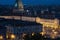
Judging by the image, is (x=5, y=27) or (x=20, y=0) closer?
(x=5, y=27)

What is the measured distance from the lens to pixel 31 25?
53.3 feet

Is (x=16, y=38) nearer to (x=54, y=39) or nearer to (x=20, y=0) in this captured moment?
(x=54, y=39)

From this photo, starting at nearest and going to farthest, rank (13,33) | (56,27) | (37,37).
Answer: (37,37) → (13,33) → (56,27)

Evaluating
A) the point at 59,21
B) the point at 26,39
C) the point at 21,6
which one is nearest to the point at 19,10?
the point at 21,6

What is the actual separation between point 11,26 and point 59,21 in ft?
21.3

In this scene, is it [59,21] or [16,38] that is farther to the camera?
[59,21]

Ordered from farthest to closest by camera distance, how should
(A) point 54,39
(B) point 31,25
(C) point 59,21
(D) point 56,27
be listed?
(C) point 59,21, (D) point 56,27, (B) point 31,25, (A) point 54,39

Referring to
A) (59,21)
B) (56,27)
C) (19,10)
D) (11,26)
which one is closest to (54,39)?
(11,26)

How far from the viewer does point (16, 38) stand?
1418 cm

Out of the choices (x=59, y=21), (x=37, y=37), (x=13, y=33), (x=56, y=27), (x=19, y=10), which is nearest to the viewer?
(x=37, y=37)

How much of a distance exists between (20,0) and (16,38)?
16634 mm

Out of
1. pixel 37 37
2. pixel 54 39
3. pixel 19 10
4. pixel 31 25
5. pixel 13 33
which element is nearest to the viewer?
pixel 37 37

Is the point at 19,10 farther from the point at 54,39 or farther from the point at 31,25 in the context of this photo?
the point at 54,39

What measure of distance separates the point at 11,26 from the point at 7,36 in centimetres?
103
